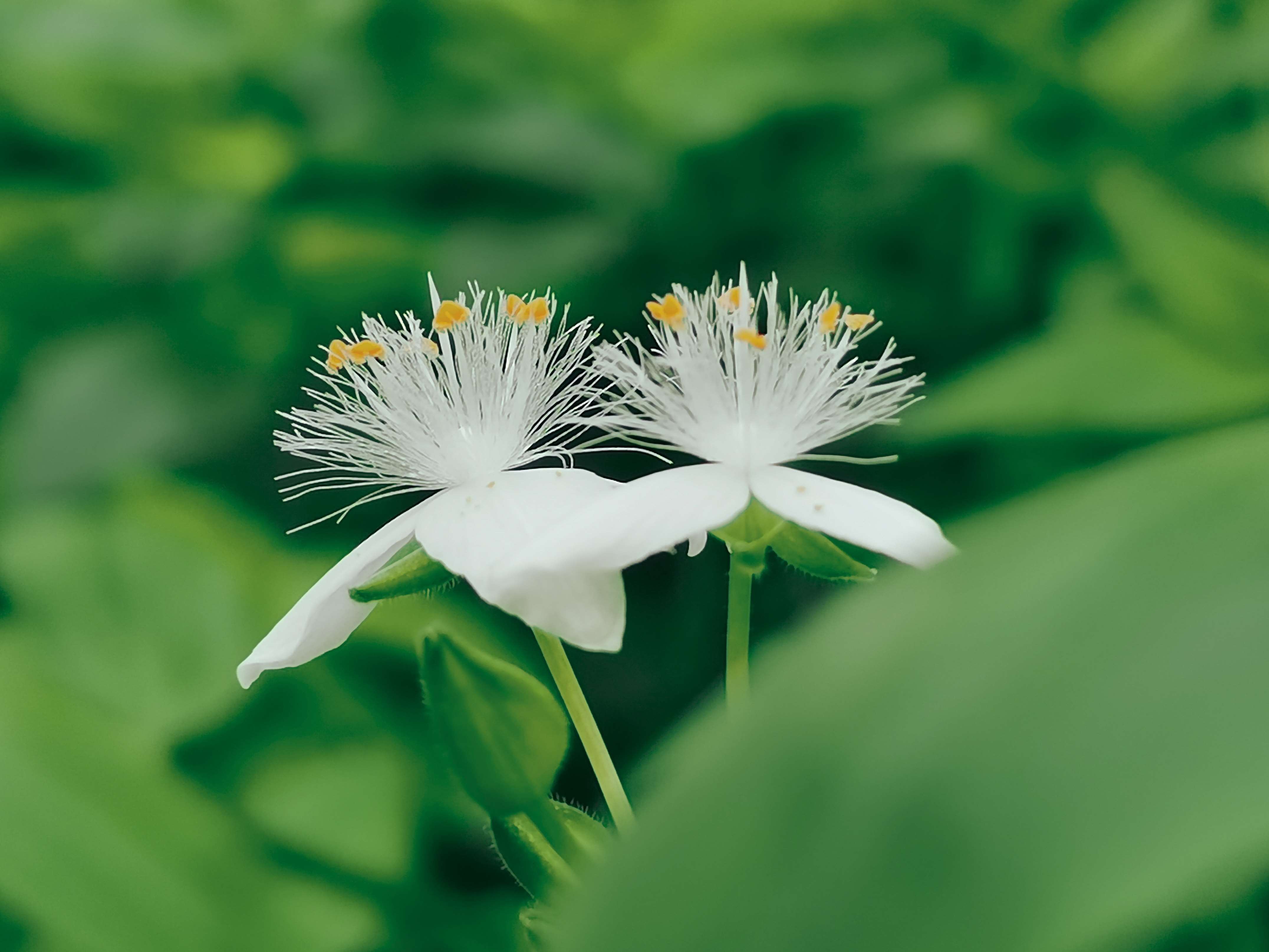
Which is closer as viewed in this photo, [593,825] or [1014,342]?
[593,825]

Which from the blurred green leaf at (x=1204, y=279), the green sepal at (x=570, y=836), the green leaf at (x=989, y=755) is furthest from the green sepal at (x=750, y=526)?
the blurred green leaf at (x=1204, y=279)

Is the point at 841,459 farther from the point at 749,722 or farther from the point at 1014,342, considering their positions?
the point at 1014,342

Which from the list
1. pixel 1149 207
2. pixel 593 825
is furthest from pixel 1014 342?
pixel 593 825

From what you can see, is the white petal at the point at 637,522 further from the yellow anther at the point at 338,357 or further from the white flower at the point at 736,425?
the yellow anther at the point at 338,357

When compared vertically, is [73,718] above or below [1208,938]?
above

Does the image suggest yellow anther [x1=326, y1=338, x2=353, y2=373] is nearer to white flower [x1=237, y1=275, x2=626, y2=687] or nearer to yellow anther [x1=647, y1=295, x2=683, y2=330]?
white flower [x1=237, y1=275, x2=626, y2=687]

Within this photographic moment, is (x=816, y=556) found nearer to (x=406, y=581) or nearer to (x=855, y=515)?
(x=855, y=515)
